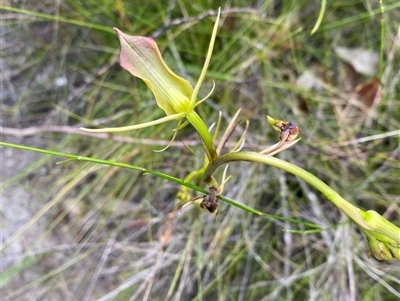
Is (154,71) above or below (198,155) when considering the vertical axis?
above

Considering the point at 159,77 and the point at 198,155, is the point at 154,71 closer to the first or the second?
the point at 159,77

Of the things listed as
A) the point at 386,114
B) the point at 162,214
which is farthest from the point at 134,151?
the point at 386,114

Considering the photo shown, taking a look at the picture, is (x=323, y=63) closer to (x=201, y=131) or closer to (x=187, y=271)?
(x=187, y=271)

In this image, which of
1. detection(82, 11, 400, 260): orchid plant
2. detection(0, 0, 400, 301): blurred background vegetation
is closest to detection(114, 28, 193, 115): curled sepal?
detection(82, 11, 400, 260): orchid plant

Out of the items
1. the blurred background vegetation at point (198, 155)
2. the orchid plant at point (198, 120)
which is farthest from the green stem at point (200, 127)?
the blurred background vegetation at point (198, 155)

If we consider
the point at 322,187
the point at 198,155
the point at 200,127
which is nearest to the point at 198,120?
the point at 200,127

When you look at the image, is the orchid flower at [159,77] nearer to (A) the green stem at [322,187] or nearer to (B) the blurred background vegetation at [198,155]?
(A) the green stem at [322,187]

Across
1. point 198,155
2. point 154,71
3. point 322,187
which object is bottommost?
point 198,155

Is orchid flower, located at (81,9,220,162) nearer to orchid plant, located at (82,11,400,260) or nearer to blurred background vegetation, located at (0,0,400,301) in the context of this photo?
orchid plant, located at (82,11,400,260)
